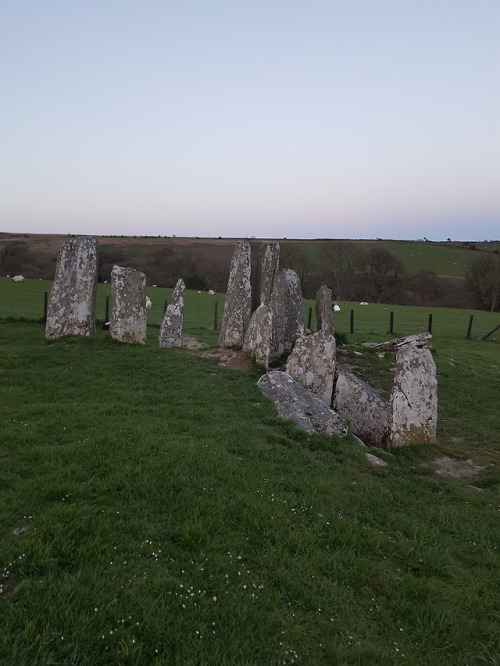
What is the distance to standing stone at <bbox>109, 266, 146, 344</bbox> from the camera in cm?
1487

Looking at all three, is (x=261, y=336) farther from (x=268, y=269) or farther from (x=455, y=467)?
(x=455, y=467)

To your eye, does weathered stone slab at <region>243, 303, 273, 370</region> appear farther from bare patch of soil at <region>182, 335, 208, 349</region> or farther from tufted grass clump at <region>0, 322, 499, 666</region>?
tufted grass clump at <region>0, 322, 499, 666</region>


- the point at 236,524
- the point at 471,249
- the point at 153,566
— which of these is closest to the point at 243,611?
the point at 153,566

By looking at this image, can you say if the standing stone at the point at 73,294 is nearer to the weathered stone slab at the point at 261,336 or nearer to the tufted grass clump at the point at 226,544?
the weathered stone slab at the point at 261,336

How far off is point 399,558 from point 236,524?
6.06ft

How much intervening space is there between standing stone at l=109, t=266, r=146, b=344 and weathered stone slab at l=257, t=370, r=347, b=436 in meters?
5.76

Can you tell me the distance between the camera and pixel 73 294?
49.3 feet

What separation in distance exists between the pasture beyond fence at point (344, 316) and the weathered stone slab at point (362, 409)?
10.5 metres

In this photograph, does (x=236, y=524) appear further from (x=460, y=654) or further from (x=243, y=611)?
(x=460, y=654)

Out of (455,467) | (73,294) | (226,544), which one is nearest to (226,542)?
(226,544)

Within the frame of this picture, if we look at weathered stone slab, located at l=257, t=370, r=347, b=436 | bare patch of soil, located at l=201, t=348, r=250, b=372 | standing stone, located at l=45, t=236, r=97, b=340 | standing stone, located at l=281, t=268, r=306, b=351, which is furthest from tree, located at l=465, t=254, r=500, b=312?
standing stone, located at l=45, t=236, r=97, b=340

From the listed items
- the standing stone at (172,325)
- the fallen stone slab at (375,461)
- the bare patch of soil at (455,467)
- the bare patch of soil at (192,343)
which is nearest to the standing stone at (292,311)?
the bare patch of soil at (192,343)

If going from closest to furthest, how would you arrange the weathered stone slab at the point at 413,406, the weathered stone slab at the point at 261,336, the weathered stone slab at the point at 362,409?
the weathered stone slab at the point at 413,406 → the weathered stone slab at the point at 362,409 → the weathered stone slab at the point at 261,336

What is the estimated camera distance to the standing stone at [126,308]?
48.8ft
